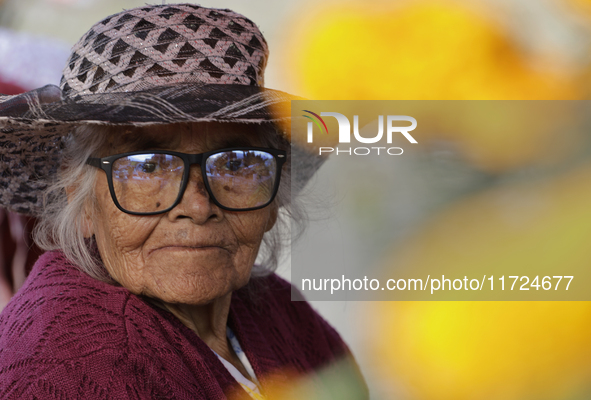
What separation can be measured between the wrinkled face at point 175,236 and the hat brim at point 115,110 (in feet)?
0.33

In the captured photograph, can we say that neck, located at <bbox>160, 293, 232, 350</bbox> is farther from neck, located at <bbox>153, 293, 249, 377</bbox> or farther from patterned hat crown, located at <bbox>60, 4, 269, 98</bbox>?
patterned hat crown, located at <bbox>60, 4, 269, 98</bbox>

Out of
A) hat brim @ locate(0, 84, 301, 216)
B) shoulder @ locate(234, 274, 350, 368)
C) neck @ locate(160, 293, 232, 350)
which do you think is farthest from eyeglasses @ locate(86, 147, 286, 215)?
shoulder @ locate(234, 274, 350, 368)

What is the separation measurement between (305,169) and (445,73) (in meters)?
1.82

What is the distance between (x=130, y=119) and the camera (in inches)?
36.6

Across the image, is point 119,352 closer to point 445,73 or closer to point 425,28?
point 445,73

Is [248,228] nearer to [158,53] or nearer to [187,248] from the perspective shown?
[187,248]

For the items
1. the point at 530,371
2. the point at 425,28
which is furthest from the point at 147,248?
the point at 425,28

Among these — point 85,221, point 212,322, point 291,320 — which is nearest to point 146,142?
point 85,221

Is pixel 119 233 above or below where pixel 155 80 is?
below

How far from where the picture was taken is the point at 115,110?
94cm

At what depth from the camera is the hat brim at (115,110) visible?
93 cm

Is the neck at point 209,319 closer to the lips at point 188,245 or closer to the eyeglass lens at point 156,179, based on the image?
the lips at point 188,245

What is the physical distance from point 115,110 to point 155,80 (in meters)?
0.12

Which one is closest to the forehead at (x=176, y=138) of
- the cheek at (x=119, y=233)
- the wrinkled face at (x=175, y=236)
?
the wrinkled face at (x=175, y=236)
